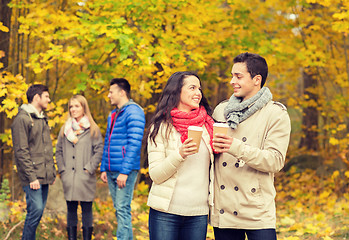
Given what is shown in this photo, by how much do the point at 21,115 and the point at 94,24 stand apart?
193 centimetres

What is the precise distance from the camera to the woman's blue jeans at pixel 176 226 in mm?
2957

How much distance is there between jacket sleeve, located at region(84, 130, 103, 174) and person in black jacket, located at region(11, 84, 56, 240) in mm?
454

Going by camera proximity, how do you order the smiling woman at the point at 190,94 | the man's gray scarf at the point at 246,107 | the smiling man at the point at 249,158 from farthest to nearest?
1. the smiling woman at the point at 190,94
2. the man's gray scarf at the point at 246,107
3. the smiling man at the point at 249,158

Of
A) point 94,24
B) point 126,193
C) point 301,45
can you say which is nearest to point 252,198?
point 126,193

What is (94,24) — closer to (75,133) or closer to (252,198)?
(75,133)

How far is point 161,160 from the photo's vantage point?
9.71 feet

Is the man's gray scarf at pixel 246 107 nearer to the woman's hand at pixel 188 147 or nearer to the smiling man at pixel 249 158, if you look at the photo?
the smiling man at pixel 249 158

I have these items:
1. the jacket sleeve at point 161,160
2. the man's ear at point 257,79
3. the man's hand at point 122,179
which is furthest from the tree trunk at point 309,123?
the jacket sleeve at point 161,160

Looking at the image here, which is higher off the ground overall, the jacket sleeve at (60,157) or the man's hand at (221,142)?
the man's hand at (221,142)

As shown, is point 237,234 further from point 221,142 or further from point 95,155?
point 95,155

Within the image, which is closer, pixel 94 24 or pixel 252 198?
pixel 252 198

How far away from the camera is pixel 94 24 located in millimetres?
6148

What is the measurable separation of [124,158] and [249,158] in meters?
2.45

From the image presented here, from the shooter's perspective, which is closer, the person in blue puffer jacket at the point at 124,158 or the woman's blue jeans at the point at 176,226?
the woman's blue jeans at the point at 176,226
